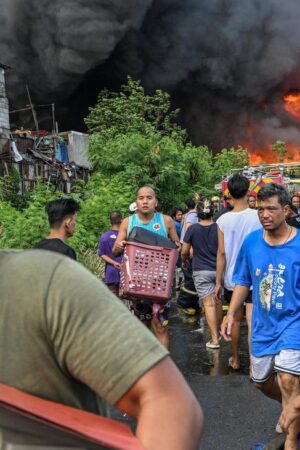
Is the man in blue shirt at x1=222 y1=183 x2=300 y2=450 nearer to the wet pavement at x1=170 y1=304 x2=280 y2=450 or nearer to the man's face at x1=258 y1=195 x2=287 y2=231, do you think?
the man's face at x1=258 y1=195 x2=287 y2=231

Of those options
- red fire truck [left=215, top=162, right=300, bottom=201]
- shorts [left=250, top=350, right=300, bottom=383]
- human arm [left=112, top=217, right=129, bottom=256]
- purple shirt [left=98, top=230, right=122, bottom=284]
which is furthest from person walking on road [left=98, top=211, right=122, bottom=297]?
red fire truck [left=215, top=162, right=300, bottom=201]

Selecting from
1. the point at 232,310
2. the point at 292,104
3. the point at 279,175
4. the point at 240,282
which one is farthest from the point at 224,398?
the point at 292,104

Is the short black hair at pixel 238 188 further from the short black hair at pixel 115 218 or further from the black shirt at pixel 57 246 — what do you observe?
the short black hair at pixel 115 218

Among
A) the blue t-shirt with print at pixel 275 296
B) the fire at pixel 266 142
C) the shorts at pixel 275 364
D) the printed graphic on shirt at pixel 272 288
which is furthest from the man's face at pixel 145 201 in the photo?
the fire at pixel 266 142

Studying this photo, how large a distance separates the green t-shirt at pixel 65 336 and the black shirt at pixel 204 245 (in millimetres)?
4903

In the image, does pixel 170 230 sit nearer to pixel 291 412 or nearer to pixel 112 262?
pixel 112 262

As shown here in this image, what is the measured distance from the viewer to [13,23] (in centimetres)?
3478

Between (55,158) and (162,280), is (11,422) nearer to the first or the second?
(162,280)

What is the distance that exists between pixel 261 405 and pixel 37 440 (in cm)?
364

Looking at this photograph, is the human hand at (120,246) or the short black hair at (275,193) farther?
the human hand at (120,246)

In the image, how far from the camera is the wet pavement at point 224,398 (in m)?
3.63

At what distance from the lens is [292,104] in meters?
42.4

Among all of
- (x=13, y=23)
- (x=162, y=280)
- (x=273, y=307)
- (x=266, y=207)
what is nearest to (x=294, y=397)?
(x=273, y=307)

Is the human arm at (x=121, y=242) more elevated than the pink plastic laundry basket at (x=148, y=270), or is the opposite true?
the human arm at (x=121, y=242)
